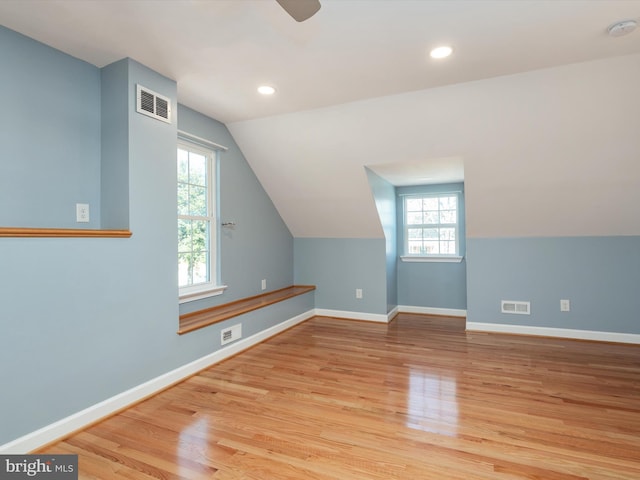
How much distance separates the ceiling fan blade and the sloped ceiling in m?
0.38

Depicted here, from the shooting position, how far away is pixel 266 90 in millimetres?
2969

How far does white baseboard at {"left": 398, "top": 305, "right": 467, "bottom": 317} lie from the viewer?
5051mm

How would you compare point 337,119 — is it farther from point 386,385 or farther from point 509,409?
point 509,409

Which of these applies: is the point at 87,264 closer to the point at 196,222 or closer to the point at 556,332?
the point at 196,222

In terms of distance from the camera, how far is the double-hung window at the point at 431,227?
5.21m

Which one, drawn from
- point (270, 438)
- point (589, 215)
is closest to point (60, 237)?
point (270, 438)

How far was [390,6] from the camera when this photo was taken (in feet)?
6.23

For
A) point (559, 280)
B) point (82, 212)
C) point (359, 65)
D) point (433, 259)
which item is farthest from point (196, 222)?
point (559, 280)

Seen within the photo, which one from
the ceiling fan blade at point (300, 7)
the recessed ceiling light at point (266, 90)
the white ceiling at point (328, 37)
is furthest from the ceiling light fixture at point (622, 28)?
the recessed ceiling light at point (266, 90)

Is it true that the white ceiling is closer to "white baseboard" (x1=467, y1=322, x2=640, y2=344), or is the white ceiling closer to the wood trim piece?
the wood trim piece

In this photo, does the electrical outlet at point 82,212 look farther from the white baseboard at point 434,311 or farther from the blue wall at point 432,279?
the white baseboard at point 434,311

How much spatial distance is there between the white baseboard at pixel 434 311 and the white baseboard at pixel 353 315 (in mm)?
703

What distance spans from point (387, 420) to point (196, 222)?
249 centimetres

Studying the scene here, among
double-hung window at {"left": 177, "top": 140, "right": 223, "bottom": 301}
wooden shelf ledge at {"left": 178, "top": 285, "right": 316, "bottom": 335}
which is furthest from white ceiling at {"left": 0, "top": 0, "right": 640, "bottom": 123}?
wooden shelf ledge at {"left": 178, "top": 285, "right": 316, "bottom": 335}
